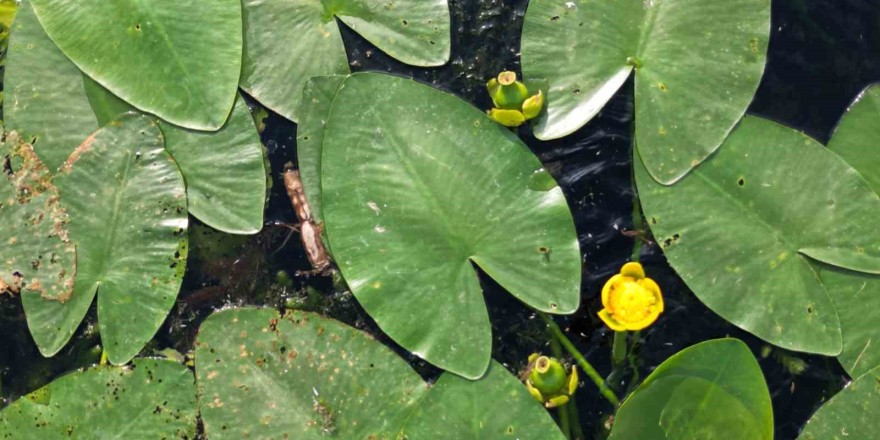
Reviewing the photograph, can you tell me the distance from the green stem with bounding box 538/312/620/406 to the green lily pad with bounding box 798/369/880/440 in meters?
0.43

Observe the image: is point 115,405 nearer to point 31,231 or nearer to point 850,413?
point 31,231

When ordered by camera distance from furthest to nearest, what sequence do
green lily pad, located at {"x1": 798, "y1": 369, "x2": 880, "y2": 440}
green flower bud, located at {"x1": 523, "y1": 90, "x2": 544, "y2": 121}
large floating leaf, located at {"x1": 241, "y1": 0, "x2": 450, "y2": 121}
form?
large floating leaf, located at {"x1": 241, "y1": 0, "x2": 450, "y2": 121}, green flower bud, located at {"x1": 523, "y1": 90, "x2": 544, "y2": 121}, green lily pad, located at {"x1": 798, "y1": 369, "x2": 880, "y2": 440}

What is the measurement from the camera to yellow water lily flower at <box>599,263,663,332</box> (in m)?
1.77

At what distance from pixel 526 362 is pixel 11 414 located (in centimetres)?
124

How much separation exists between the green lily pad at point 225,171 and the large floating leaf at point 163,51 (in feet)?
0.12

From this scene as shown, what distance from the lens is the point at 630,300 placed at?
5.79ft

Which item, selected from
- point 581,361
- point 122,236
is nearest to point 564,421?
point 581,361

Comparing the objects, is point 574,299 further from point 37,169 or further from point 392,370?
point 37,169

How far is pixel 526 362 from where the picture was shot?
1889 millimetres

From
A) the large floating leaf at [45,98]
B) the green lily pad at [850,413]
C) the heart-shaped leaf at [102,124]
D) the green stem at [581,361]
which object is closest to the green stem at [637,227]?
the green stem at [581,361]

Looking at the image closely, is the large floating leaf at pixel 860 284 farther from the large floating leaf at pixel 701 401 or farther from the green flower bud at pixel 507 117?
the green flower bud at pixel 507 117

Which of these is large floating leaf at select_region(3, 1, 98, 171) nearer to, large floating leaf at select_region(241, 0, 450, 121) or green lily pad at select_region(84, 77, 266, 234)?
green lily pad at select_region(84, 77, 266, 234)

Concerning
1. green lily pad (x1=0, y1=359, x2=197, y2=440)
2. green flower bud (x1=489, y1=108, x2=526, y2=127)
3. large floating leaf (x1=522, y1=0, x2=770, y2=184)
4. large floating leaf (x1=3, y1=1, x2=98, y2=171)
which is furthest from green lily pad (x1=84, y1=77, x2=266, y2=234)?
large floating leaf (x1=522, y1=0, x2=770, y2=184)

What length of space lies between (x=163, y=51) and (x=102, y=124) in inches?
9.5
